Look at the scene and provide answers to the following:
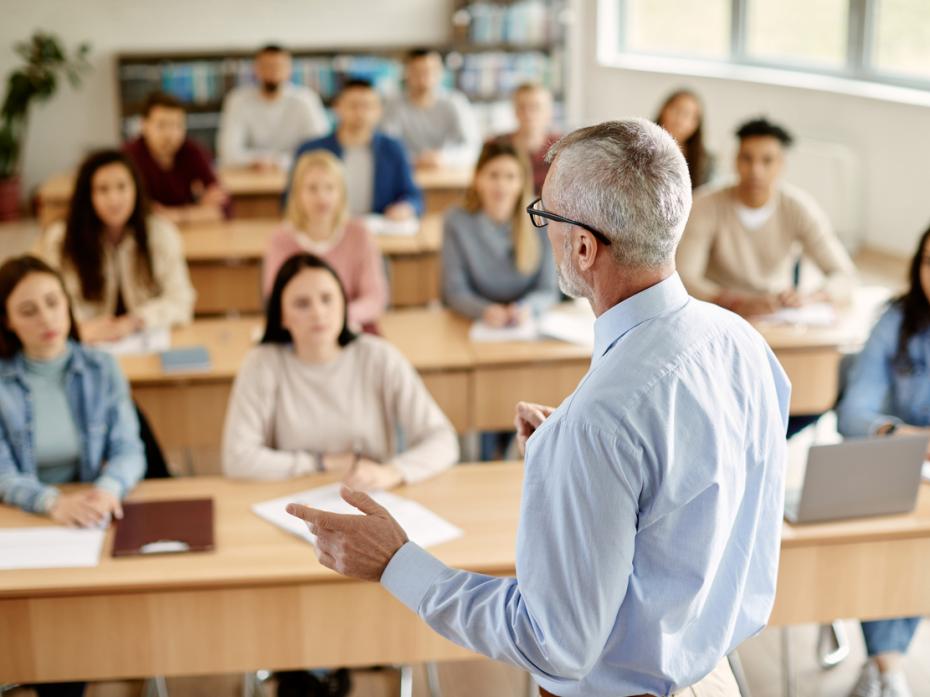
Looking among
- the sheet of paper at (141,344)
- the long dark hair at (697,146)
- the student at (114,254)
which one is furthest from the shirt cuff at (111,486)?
the long dark hair at (697,146)

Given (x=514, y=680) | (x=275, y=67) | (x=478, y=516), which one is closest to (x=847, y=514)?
(x=478, y=516)

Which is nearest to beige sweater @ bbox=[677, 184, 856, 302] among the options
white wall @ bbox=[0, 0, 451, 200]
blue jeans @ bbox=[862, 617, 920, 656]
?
blue jeans @ bbox=[862, 617, 920, 656]

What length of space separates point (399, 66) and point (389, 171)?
13.8ft

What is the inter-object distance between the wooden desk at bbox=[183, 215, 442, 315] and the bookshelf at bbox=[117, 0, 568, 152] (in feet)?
13.8

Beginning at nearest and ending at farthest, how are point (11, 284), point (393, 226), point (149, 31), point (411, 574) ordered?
point (411, 574)
point (11, 284)
point (393, 226)
point (149, 31)

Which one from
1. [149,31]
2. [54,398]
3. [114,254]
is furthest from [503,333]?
[149,31]

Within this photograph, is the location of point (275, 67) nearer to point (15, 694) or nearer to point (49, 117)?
point (49, 117)

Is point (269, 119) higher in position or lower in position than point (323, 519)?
higher

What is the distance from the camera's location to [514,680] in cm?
312

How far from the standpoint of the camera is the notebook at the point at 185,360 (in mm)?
3596

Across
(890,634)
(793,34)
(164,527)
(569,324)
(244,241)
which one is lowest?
(890,634)

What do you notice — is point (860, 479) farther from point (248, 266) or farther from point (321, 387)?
point (248, 266)

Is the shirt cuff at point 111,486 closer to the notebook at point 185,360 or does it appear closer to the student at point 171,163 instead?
the notebook at point 185,360

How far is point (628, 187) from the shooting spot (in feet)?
4.37
